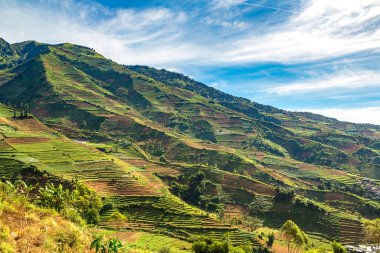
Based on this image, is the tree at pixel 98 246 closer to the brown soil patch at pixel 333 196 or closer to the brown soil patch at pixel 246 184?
the brown soil patch at pixel 246 184

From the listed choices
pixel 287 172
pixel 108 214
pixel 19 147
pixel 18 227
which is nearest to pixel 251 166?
pixel 287 172

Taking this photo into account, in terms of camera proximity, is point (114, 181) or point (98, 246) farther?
point (114, 181)

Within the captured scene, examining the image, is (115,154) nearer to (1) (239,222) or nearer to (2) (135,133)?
(2) (135,133)

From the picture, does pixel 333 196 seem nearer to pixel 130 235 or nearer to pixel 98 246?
pixel 130 235

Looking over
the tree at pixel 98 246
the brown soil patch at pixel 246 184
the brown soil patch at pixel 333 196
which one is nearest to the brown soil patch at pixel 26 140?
the brown soil patch at pixel 246 184

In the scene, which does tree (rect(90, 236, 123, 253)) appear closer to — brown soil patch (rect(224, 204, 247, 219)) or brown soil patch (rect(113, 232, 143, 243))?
brown soil patch (rect(113, 232, 143, 243))

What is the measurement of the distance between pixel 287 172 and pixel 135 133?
3756 inches

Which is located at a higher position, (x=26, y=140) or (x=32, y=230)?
(x=32, y=230)

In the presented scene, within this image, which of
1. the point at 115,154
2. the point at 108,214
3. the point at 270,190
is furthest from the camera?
the point at 115,154

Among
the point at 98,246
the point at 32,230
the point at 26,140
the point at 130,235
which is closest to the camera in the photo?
the point at 32,230

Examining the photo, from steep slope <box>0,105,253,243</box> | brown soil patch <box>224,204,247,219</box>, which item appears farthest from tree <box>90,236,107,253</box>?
brown soil patch <box>224,204,247,219</box>

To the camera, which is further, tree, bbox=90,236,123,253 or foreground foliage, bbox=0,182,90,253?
tree, bbox=90,236,123,253

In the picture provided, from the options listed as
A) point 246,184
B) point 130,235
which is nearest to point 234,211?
point 246,184

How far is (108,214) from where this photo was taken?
85.6 metres
